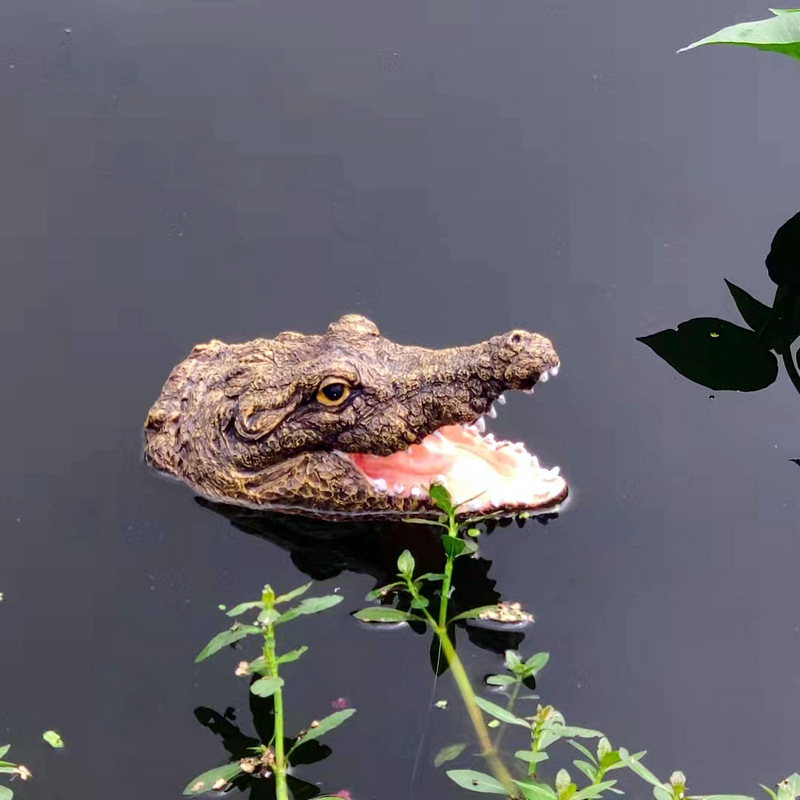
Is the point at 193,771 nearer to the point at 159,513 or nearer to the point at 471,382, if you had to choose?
the point at 159,513

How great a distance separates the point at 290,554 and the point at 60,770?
1454 millimetres

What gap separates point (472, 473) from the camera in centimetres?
548

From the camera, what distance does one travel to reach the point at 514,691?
15.7 feet

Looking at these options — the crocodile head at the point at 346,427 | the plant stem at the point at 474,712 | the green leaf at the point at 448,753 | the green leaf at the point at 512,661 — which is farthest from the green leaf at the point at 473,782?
the crocodile head at the point at 346,427

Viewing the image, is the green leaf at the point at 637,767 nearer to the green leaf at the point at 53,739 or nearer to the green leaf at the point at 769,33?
the green leaf at the point at 53,739

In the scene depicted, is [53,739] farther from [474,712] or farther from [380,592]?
[474,712]

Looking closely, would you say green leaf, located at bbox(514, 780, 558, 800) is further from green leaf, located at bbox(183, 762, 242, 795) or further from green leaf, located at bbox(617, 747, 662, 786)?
green leaf, located at bbox(183, 762, 242, 795)

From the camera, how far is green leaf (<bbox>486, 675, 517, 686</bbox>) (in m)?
4.36

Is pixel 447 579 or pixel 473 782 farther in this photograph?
pixel 447 579

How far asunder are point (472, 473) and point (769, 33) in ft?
9.71

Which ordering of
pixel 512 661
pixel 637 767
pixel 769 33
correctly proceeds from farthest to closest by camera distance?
pixel 769 33 → pixel 512 661 → pixel 637 767

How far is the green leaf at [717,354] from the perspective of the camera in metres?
6.22

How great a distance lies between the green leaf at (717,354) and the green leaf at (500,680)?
2345 millimetres

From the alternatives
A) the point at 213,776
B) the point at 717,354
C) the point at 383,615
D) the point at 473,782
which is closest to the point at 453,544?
the point at 383,615
